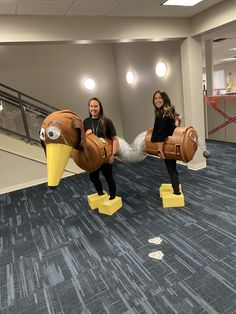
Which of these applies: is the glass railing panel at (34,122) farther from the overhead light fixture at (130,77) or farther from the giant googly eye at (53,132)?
the giant googly eye at (53,132)

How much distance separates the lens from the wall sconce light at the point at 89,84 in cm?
626

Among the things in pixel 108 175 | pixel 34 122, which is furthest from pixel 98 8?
pixel 34 122

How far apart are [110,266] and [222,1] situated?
3779 mm

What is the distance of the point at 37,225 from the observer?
3332 mm

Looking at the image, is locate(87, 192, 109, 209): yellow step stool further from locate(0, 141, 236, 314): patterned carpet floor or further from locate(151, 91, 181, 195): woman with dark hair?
locate(151, 91, 181, 195): woman with dark hair

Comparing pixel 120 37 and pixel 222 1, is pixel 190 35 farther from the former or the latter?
pixel 120 37

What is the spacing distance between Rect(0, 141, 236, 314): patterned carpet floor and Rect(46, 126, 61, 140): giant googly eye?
3.94 feet

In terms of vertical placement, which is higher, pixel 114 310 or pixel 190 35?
pixel 190 35

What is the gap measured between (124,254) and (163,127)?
1492mm

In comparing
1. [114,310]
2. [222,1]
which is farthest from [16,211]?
[222,1]

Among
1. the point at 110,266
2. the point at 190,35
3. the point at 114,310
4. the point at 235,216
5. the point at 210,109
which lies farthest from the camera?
the point at 210,109

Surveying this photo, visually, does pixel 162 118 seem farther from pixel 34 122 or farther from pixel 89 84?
pixel 89 84

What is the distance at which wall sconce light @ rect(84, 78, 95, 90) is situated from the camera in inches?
247

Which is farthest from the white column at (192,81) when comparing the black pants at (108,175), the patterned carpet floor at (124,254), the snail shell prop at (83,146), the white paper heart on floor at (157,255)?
the white paper heart on floor at (157,255)
